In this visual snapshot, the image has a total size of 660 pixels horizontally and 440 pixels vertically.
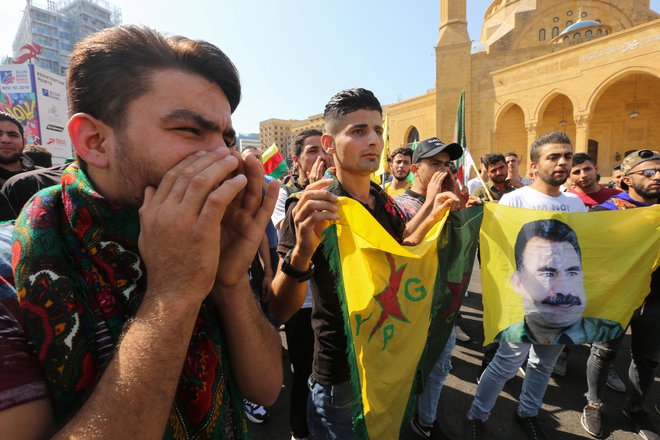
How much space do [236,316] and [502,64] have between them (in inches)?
1217

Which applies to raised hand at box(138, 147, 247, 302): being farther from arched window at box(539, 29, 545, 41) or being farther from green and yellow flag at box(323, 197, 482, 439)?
arched window at box(539, 29, 545, 41)

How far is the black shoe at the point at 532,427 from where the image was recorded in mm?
2798

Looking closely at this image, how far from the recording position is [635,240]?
2.80 m

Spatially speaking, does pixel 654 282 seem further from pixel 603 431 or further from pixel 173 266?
pixel 173 266

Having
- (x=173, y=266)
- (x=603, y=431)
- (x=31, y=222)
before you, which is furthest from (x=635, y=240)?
(x=31, y=222)

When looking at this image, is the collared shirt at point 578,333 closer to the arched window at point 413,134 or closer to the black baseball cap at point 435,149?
the black baseball cap at point 435,149

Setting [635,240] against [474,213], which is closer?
[474,213]

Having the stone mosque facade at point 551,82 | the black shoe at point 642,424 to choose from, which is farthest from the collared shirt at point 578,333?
the stone mosque facade at point 551,82

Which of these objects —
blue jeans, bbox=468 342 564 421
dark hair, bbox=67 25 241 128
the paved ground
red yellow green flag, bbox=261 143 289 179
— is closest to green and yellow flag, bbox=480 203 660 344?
blue jeans, bbox=468 342 564 421

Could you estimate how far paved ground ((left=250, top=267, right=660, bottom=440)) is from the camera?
9.67 feet

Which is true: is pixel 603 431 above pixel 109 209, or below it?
below

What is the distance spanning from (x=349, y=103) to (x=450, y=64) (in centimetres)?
2837

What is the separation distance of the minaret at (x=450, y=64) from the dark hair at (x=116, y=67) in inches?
1070

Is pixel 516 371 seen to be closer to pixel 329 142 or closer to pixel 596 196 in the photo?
pixel 329 142
